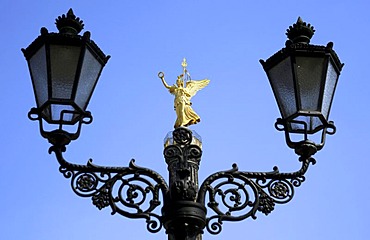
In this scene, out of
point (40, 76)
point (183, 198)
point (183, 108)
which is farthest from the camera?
point (183, 108)

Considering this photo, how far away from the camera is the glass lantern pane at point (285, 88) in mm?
6844

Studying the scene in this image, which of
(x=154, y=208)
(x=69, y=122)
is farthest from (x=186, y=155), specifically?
(x=69, y=122)

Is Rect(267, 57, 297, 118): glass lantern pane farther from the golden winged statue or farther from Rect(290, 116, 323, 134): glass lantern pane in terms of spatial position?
the golden winged statue

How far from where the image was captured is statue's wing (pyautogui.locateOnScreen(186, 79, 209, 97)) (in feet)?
33.9

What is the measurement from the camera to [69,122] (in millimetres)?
6727

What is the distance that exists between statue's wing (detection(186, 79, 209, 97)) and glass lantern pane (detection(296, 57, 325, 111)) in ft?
11.5

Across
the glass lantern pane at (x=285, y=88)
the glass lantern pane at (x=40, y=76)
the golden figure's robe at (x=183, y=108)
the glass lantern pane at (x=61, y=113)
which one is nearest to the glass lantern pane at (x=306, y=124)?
the glass lantern pane at (x=285, y=88)

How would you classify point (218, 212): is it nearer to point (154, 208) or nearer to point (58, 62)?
point (154, 208)

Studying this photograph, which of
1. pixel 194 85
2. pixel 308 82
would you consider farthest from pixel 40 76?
pixel 194 85

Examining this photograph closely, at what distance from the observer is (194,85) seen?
10508mm

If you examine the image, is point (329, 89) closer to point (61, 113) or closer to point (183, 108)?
point (61, 113)

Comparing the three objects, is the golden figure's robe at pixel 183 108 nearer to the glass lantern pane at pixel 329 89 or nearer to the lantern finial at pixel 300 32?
the lantern finial at pixel 300 32

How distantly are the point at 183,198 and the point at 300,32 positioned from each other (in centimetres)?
185

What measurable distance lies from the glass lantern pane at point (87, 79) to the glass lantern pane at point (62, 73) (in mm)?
69
